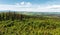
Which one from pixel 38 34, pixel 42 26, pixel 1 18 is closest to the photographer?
pixel 38 34

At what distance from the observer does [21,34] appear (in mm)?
10969

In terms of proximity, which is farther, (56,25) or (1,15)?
(1,15)

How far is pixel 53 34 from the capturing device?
35.2ft

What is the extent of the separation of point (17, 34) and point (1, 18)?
25.7 feet

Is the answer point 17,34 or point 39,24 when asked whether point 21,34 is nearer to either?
point 17,34

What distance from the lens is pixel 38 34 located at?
34.8 feet

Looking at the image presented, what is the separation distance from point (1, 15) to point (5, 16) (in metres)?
0.63

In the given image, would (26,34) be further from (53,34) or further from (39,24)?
(39,24)

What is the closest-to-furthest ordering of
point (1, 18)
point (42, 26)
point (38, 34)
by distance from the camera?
1. point (38, 34)
2. point (42, 26)
3. point (1, 18)

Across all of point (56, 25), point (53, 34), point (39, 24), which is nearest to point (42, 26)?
point (39, 24)

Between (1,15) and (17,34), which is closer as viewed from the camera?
(17,34)

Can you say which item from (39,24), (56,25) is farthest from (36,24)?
(56,25)

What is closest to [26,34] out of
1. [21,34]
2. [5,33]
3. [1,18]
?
[21,34]

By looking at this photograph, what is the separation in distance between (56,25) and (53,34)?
5160 millimetres
